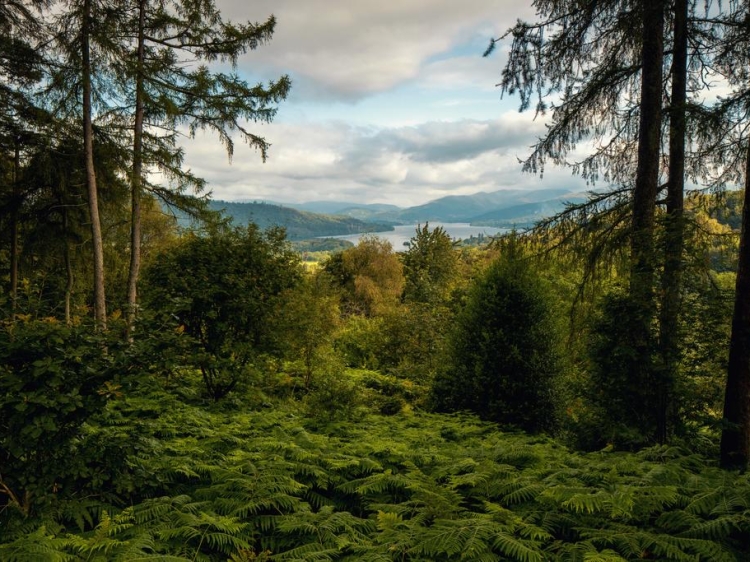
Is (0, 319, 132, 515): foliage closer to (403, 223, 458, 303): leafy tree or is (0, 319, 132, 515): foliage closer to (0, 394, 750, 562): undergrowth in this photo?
(0, 394, 750, 562): undergrowth

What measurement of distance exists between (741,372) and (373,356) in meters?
13.0

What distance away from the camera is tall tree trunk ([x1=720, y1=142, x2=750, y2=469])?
4781 mm

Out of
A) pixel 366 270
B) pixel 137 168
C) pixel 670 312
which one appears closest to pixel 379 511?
pixel 670 312

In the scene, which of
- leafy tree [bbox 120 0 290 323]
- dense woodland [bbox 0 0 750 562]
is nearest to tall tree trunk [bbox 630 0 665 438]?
dense woodland [bbox 0 0 750 562]

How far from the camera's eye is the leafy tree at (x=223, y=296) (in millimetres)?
7957

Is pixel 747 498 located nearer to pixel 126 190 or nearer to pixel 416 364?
pixel 416 364

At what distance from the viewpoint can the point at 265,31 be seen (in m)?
11.8

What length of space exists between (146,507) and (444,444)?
362 centimetres

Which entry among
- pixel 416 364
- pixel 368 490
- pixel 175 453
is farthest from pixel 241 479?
pixel 416 364

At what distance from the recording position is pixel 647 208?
22.9ft

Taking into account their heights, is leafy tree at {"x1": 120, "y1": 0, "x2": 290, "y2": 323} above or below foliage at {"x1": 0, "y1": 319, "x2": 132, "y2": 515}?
above

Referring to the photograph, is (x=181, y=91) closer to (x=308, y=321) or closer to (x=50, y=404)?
(x=308, y=321)

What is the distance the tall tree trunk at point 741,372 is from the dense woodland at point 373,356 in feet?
0.08

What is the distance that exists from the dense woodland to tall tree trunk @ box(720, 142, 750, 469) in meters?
0.03
